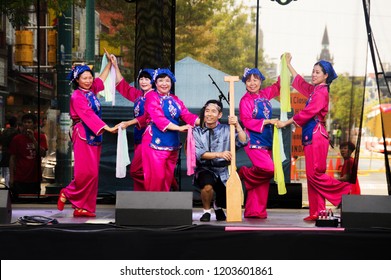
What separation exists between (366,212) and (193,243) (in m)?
1.24

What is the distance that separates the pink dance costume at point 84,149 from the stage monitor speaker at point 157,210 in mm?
934

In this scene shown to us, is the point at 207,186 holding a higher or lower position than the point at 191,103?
lower

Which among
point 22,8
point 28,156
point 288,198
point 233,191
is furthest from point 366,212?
point 22,8

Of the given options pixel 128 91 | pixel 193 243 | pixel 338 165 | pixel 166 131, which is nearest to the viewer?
pixel 193 243

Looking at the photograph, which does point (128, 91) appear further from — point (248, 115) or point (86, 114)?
point (248, 115)

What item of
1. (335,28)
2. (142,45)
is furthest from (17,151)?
(335,28)

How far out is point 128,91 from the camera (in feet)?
25.4

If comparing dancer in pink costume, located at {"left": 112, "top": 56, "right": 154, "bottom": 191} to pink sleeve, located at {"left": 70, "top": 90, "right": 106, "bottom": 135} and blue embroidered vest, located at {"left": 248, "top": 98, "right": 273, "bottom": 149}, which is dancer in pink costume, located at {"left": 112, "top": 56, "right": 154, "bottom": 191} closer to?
pink sleeve, located at {"left": 70, "top": 90, "right": 106, "bottom": 135}

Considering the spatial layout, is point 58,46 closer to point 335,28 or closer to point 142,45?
point 142,45

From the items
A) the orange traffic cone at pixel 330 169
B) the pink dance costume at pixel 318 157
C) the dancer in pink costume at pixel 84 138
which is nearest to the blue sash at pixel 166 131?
the dancer in pink costume at pixel 84 138

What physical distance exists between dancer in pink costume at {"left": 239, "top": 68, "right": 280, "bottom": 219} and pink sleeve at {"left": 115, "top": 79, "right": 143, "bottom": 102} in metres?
1.04

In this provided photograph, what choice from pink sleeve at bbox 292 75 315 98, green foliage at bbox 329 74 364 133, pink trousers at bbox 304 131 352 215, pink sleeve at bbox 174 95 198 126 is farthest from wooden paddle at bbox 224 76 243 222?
green foliage at bbox 329 74 364 133
